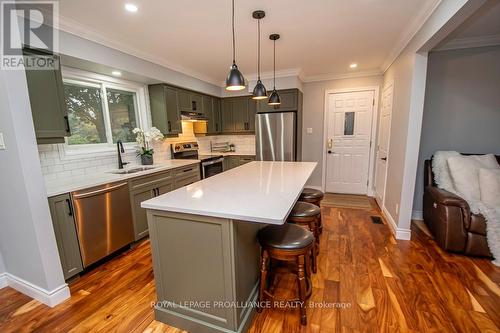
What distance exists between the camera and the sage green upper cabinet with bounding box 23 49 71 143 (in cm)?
191

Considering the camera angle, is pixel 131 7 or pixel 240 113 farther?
pixel 240 113

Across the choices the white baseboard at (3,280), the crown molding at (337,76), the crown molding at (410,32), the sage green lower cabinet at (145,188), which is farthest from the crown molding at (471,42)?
the white baseboard at (3,280)

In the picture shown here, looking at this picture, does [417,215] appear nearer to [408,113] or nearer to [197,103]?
[408,113]

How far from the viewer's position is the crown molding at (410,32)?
197 cm

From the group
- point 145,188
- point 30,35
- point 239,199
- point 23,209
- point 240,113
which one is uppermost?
point 30,35

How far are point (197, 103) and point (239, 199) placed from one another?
317 cm

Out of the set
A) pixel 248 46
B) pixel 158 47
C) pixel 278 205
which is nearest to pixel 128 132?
pixel 158 47

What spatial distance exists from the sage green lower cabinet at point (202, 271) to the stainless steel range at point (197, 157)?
8.08ft

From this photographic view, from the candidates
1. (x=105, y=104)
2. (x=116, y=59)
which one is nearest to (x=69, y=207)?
(x=105, y=104)

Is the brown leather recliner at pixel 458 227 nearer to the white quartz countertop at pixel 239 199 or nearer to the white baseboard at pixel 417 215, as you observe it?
the white baseboard at pixel 417 215

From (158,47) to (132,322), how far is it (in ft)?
9.61

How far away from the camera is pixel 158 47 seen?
9.16ft

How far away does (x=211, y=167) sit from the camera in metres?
4.17

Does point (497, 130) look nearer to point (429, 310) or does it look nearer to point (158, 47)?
point (429, 310)
